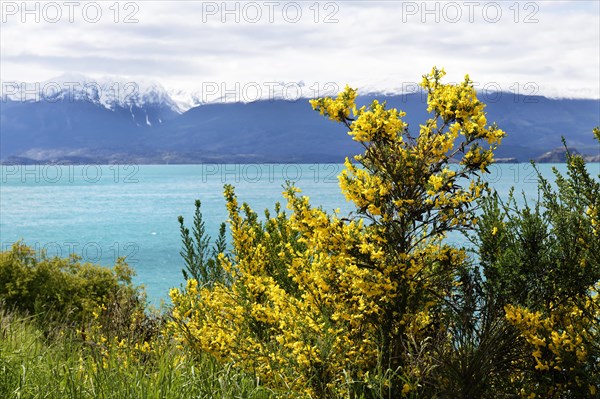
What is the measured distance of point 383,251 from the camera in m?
4.71

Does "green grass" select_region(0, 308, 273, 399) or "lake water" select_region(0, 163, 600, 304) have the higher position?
"green grass" select_region(0, 308, 273, 399)

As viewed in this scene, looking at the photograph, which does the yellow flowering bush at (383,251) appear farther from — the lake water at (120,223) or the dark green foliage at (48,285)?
the lake water at (120,223)

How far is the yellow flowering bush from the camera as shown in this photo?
456 cm

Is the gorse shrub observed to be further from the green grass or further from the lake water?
the lake water

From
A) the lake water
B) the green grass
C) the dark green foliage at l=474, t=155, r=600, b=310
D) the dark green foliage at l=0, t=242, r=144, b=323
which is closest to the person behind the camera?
the green grass

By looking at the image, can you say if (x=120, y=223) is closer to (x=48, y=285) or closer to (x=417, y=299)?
(x=48, y=285)

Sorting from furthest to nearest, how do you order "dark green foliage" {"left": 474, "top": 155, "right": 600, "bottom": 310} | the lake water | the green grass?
the lake water
"dark green foliage" {"left": 474, "top": 155, "right": 600, "bottom": 310}
the green grass

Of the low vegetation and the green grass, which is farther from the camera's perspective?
the low vegetation

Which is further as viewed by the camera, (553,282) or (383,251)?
(553,282)

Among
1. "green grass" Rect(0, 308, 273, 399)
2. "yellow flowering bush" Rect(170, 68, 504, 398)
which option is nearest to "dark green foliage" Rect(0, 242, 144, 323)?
"green grass" Rect(0, 308, 273, 399)

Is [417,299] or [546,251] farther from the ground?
[546,251]

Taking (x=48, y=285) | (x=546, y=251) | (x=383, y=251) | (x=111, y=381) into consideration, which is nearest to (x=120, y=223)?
(x=48, y=285)

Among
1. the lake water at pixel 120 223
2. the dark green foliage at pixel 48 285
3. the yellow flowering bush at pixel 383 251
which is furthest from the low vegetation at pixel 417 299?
the lake water at pixel 120 223

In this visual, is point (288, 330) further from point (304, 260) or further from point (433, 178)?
point (433, 178)
